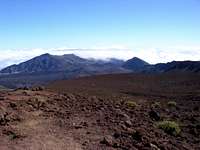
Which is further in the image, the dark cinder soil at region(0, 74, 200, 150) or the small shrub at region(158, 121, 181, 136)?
the small shrub at region(158, 121, 181, 136)

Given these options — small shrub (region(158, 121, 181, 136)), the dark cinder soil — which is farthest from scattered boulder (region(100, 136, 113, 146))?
small shrub (region(158, 121, 181, 136))

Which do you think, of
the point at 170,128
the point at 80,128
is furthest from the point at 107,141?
the point at 170,128

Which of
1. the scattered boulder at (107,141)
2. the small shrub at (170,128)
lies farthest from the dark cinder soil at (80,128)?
the small shrub at (170,128)

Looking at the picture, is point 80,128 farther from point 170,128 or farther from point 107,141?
point 170,128

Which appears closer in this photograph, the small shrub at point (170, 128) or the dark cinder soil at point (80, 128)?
the dark cinder soil at point (80, 128)

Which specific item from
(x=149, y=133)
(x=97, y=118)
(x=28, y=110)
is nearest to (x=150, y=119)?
(x=97, y=118)

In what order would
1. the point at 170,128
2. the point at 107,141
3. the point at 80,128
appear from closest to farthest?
the point at 107,141 < the point at 80,128 < the point at 170,128

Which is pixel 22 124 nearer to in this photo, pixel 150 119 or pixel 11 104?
pixel 11 104

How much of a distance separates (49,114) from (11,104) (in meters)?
1.93

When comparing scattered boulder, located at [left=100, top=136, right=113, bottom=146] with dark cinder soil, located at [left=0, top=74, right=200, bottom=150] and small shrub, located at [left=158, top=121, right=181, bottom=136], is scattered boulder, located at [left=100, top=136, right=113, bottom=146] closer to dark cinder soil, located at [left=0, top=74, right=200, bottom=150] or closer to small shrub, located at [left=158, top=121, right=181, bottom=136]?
dark cinder soil, located at [left=0, top=74, right=200, bottom=150]

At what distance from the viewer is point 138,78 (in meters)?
66.5

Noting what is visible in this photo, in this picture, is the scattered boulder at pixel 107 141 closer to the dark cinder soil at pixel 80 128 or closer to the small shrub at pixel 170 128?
the dark cinder soil at pixel 80 128

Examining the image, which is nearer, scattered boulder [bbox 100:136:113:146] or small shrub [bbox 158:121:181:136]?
scattered boulder [bbox 100:136:113:146]

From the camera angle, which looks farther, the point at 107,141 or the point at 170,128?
the point at 170,128
